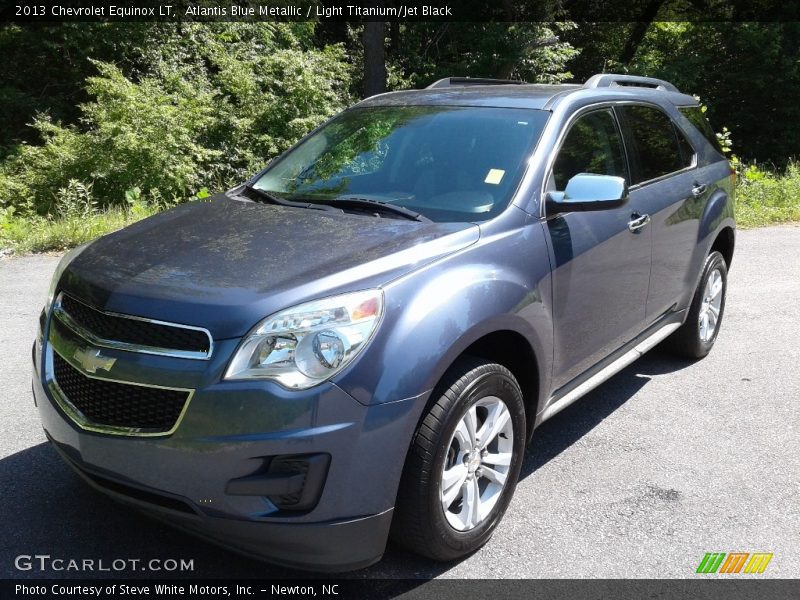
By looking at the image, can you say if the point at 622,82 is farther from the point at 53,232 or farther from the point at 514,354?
the point at 53,232

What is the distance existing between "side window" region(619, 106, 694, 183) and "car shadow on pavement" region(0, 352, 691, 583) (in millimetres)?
1859

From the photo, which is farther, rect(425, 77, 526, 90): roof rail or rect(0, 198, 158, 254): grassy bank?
rect(0, 198, 158, 254): grassy bank

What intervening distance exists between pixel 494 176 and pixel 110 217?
7.53 meters

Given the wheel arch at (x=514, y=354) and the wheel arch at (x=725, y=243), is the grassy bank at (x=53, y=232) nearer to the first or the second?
the wheel arch at (x=725, y=243)

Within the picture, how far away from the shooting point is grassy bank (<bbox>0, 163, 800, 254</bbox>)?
882 centimetres

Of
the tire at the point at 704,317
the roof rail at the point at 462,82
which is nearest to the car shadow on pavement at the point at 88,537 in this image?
the tire at the point at 704,317

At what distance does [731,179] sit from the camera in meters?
5.66

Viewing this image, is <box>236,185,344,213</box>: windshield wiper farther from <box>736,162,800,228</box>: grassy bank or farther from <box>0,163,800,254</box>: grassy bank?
<box>736,162,800,228</box>: grassy bank

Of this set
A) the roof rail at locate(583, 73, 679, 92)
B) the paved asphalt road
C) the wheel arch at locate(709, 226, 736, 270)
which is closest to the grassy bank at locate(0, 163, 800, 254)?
the paved asphalt road

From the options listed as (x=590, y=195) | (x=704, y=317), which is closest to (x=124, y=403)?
(x=590, y=195)

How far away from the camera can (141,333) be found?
272 cm

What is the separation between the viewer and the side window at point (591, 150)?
12.7 ft

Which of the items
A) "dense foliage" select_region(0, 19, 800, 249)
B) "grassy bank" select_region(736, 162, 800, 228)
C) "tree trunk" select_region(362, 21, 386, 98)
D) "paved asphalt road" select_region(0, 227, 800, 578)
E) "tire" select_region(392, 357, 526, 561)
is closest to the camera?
"tire" select_region(392, 357, 526, 561)

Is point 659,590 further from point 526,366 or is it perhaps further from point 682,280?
point 682,280
